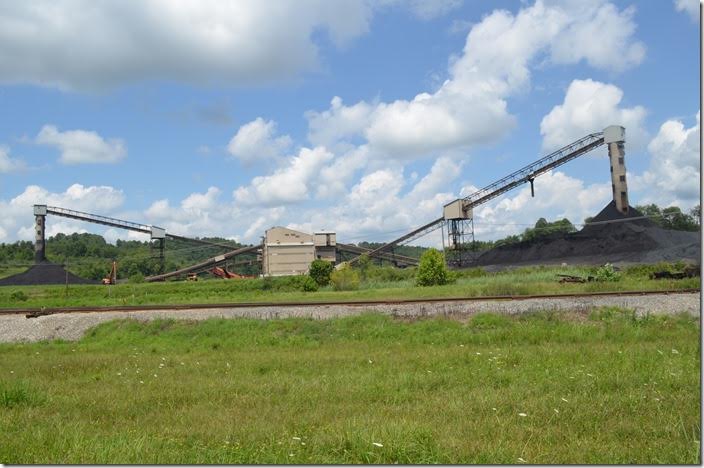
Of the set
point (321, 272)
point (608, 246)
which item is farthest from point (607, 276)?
point (321, 272)

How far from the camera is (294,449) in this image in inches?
206

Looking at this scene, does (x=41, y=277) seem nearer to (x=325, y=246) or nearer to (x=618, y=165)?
(x=325, y=246)

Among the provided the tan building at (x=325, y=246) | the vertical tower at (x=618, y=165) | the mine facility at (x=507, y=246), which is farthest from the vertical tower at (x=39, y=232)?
the vertical tower at (x=618, y=165)

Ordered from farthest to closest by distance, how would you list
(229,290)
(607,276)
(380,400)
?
(229,290)
(607,276)
(380,400)

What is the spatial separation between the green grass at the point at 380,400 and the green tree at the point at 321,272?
127 ft

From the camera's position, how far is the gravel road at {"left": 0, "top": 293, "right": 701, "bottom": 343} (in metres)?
17.8

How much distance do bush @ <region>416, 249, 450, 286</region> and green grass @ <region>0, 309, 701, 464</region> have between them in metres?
27.3

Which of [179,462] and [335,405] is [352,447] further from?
[335,405]

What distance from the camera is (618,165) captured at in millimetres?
60750

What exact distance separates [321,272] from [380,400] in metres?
47.2

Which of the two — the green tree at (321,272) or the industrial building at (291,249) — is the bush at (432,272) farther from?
the industrial building at (291,249)

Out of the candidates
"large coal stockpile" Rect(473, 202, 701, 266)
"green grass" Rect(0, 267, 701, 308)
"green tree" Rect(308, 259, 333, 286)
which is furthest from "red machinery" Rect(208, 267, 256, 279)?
"large coal stockpile" Rect(473, 202, 701, 266)

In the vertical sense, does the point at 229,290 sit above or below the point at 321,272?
below

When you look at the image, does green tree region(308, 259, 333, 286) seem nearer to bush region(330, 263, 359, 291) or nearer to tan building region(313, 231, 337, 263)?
bush region(330, 263, 359, 291)
